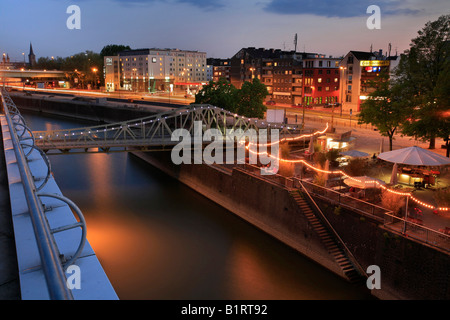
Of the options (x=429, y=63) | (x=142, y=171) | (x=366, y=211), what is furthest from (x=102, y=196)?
(x=429, y=63)

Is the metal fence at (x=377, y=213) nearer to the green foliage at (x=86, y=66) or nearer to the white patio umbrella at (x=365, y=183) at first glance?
the white patio umbrella at (x=365, y=183)

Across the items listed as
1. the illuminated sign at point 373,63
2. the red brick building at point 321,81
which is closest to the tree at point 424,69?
the illuminated sign at point 373,63

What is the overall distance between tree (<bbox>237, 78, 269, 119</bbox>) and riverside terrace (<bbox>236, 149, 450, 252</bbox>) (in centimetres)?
1964

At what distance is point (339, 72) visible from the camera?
65.3 meters

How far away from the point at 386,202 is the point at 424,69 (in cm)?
1580

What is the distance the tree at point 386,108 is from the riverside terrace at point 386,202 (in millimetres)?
5447

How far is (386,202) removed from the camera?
1534 cm

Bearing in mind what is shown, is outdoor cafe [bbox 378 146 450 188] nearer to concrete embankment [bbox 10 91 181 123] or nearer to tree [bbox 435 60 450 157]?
A: tree [bbox 435 60 450 157]

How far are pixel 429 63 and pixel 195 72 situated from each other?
101m

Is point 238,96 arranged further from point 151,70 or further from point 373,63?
point 151,70

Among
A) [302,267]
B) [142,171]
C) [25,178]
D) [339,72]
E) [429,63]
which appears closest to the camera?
[25,178]

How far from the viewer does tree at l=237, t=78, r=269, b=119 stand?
41.5 metres

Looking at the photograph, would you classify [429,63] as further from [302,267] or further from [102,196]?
[102,196]
